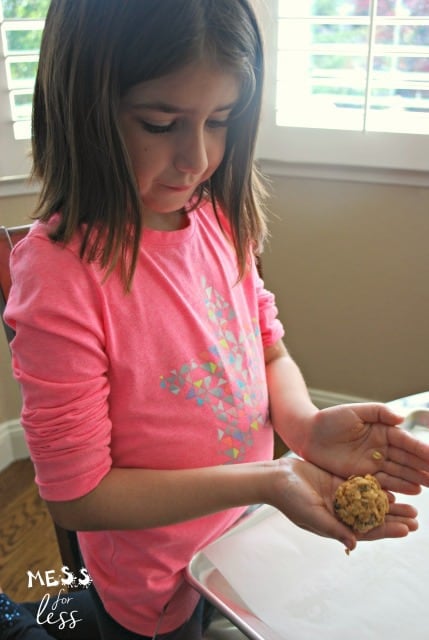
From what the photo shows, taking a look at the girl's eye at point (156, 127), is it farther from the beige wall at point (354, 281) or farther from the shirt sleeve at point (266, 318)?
the beige wall at point (354, 281)

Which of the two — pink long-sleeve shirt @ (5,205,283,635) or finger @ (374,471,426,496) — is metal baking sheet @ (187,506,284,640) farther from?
finger @ (374,471,426,496)

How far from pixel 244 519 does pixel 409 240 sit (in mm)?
1258

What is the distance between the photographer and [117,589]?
83cm

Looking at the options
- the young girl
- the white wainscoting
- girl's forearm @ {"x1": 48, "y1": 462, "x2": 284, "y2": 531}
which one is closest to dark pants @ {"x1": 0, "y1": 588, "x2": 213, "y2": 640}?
the young girl

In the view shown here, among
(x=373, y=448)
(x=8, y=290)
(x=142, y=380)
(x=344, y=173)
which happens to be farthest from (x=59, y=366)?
(x=344, y=173)

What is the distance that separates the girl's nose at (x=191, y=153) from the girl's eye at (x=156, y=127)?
0.02m

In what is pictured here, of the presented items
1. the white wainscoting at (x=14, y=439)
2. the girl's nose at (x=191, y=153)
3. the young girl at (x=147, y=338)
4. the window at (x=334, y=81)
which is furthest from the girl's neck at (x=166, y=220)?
the white wainscoting at (x=14, y=439)

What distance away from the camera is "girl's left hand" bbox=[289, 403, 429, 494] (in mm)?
738

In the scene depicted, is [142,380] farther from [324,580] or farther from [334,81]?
[334,81]

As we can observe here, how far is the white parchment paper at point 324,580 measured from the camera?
61cm

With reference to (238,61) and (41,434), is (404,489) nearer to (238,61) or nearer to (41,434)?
(41,434)

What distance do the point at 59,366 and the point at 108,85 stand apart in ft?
0.98

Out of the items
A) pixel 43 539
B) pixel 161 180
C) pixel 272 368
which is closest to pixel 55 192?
pixel 161 180

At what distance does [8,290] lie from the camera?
924 mm
